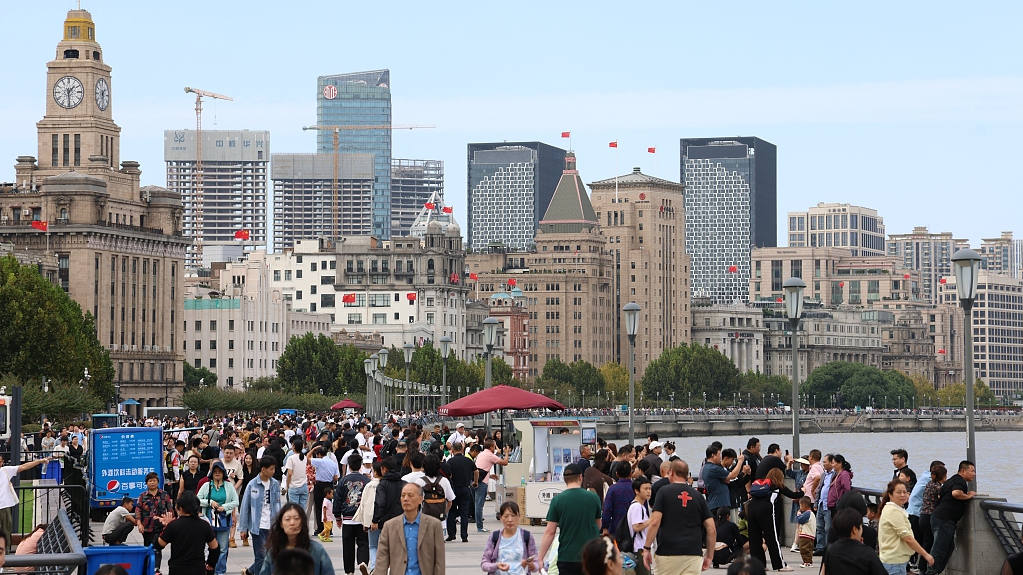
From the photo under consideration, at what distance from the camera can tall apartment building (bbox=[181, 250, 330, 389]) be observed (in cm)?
16300

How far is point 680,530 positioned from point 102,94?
425 ft

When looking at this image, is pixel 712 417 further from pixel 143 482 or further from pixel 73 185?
pixel 143 482

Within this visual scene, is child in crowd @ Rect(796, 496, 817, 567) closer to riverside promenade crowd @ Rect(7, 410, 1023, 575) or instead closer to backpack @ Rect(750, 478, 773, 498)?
riverside promenade crowd @ Rect(7, 410, 1023, 575)

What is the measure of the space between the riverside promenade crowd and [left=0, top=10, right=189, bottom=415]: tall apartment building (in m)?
102

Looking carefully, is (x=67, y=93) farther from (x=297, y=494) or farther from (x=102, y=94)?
(x=297, y=494)

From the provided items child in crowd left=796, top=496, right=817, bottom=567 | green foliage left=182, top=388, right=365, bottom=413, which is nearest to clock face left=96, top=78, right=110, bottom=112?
green foliage left=182, top=388, right=365, bottom=413

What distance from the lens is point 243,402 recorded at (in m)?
121

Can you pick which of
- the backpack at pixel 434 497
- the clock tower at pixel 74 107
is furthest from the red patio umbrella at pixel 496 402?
the clock tower at pixel 74 107

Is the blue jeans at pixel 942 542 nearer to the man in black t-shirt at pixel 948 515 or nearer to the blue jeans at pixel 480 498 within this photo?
the man in black t-shirt at pixel 948 515

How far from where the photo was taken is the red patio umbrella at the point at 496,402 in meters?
35.9

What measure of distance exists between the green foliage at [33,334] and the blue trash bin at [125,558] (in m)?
67.1

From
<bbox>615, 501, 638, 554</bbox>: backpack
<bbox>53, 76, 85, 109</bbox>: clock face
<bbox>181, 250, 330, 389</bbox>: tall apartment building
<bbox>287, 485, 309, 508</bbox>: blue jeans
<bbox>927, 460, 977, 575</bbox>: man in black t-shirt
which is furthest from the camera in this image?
<bbox>181, 250, 330, 389</bbox>: tall apartment building

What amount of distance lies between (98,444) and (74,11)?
11633 centimetres

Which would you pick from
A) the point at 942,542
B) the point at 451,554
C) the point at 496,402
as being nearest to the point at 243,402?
the point at 496,402
